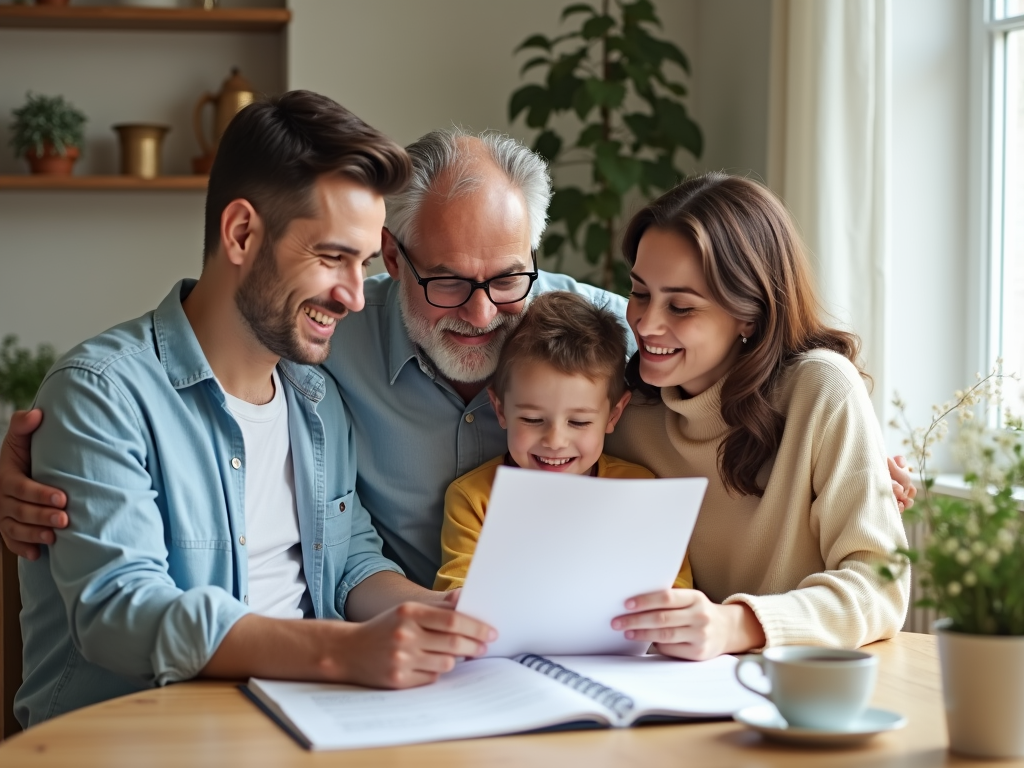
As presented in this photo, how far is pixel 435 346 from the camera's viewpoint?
1963mm

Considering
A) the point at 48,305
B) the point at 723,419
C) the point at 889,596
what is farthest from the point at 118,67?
the point at 889,596

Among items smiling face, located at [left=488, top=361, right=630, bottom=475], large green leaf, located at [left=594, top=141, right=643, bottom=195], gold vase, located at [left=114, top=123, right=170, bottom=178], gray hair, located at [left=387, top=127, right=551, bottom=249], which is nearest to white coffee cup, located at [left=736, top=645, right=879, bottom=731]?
smiling face, located at [left=488, top=361, right=630, bottom=475]

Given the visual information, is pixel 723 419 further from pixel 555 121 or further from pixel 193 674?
pixel 555 121

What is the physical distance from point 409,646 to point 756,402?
71 cm

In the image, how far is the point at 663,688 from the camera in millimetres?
1266

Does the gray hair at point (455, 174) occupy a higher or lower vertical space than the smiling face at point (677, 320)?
higher

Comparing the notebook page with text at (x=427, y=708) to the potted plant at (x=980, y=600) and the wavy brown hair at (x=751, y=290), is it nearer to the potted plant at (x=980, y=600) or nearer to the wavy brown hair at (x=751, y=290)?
the potted plant at (x=980, y=600)

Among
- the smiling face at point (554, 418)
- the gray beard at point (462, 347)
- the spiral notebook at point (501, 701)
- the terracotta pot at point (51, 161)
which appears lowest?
the spiral notebook at point (501, 701)

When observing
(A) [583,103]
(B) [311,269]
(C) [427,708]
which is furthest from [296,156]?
(A) [583,103]

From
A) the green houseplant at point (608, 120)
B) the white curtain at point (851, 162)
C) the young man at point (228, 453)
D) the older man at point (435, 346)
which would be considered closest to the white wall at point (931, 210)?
the white curtain at point (851, 162)

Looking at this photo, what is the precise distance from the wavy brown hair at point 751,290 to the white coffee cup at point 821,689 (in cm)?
63

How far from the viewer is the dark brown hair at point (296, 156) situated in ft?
5.49

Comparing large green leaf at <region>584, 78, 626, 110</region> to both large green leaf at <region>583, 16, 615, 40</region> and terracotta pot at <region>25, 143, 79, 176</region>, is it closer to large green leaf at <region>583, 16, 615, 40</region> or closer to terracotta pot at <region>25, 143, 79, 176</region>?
large green leaf at <region>583, 16, 615, 40</region>

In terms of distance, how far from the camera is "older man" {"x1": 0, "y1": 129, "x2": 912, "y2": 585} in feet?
6.40
